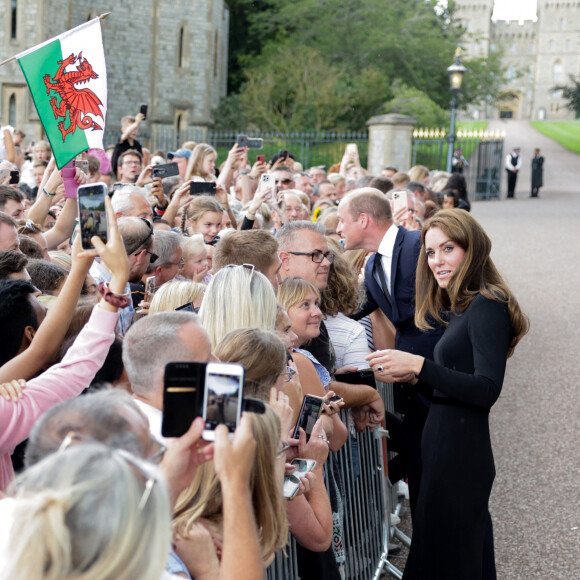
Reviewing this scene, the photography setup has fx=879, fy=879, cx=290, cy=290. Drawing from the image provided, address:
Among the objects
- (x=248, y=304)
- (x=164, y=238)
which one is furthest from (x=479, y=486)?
(x=164, y=238)

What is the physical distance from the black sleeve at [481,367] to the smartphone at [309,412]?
2.45ft

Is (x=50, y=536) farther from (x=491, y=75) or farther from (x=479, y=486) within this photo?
(x=491, y=75)

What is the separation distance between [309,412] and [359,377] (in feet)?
4.05

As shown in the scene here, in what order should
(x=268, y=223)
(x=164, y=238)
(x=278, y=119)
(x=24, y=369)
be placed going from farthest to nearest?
(x=278, y=119) → (x=268, y=223) → (x=164, y=238) → (x=24, y=369)

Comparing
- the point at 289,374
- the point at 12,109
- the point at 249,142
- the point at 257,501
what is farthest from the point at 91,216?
the point at 12,109

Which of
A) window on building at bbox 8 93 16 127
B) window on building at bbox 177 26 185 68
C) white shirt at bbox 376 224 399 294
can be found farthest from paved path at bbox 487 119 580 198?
white shirt at bbox 376 224 399 294

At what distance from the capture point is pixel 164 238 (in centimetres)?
507

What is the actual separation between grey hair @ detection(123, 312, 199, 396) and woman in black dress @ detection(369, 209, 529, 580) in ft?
4.23

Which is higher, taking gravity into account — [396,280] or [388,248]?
[388,248]

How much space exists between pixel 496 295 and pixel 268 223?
164 inches

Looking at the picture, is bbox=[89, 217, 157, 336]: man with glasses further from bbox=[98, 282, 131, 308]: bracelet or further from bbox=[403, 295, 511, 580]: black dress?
bbox=[403, 295, 511, 580]: black dress

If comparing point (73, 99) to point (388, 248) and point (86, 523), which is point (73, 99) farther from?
point (86, 523)

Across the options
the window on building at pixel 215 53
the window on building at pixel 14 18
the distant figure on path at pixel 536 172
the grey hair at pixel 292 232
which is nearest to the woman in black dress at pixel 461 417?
the grey hair at pixel 292 232

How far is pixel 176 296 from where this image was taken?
13.2ft
